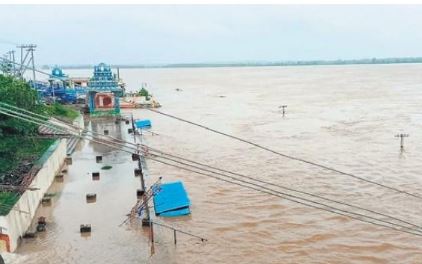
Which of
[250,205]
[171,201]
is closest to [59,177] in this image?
[171,201]

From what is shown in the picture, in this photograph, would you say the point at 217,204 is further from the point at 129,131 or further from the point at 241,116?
the point at 241,116

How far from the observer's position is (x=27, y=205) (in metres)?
18.2

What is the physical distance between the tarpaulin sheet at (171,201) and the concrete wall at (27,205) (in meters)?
4.97

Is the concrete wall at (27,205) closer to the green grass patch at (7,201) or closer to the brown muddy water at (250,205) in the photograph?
the green grass patch at (7,201)

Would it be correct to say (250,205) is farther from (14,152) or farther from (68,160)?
(68,160)

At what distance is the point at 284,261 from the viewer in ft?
53.6

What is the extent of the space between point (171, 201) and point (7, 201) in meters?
6.61

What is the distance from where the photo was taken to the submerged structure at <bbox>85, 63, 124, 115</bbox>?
47.1 meters

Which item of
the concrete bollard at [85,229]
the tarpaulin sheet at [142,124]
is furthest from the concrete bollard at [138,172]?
the tarpaulin sheet at [142,124]

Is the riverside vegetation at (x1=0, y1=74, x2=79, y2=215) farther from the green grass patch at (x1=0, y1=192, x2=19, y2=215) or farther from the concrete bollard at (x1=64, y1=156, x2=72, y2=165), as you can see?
the concrete bollard at (x1=64, y1=156, x2=72, y2=165)

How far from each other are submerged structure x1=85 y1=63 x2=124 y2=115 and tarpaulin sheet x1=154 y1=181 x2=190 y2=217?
27924 millimetres

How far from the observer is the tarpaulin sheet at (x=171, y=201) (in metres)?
19.8

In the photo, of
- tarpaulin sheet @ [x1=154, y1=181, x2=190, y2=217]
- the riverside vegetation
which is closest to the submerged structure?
the riverside vegetation

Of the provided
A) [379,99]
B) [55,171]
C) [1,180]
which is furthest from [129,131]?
[379,99]
